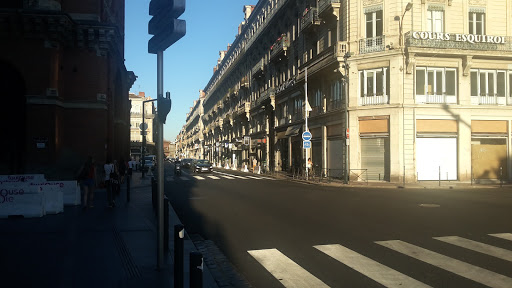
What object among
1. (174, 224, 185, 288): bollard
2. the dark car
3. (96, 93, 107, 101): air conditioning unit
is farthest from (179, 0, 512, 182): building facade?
(174, 224, 185, 288): bollard

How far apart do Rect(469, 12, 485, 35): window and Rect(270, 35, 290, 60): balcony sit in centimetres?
1806

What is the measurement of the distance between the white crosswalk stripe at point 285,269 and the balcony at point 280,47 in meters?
36.8

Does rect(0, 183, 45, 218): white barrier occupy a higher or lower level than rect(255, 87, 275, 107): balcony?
lower

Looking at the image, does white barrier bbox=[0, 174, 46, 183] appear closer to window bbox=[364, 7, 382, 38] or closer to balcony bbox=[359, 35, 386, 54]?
balcony bbox=[359, 35, 386, 54]

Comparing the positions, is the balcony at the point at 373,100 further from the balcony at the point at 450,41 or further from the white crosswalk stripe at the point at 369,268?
the white crosswalk stripe at the point at 369,268

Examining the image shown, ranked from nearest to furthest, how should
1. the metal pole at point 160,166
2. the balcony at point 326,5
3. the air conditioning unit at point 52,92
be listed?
the metal pole at point 160,166, the air conditioning unit at point 52,92, the balcony at point 326,5

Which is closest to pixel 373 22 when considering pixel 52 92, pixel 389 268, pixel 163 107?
pixel 52 92

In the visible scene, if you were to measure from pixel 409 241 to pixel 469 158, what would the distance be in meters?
22.8

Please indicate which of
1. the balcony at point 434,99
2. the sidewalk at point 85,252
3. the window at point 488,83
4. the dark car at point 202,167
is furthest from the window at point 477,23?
the dark car at point 202,167

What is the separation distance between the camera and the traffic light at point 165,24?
583 cm

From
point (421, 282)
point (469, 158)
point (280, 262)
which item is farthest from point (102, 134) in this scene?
point (469, 158)

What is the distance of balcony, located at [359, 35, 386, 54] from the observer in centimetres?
2842

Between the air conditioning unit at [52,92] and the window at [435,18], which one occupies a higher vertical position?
the window at [435,18]

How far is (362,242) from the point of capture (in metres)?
8.45
